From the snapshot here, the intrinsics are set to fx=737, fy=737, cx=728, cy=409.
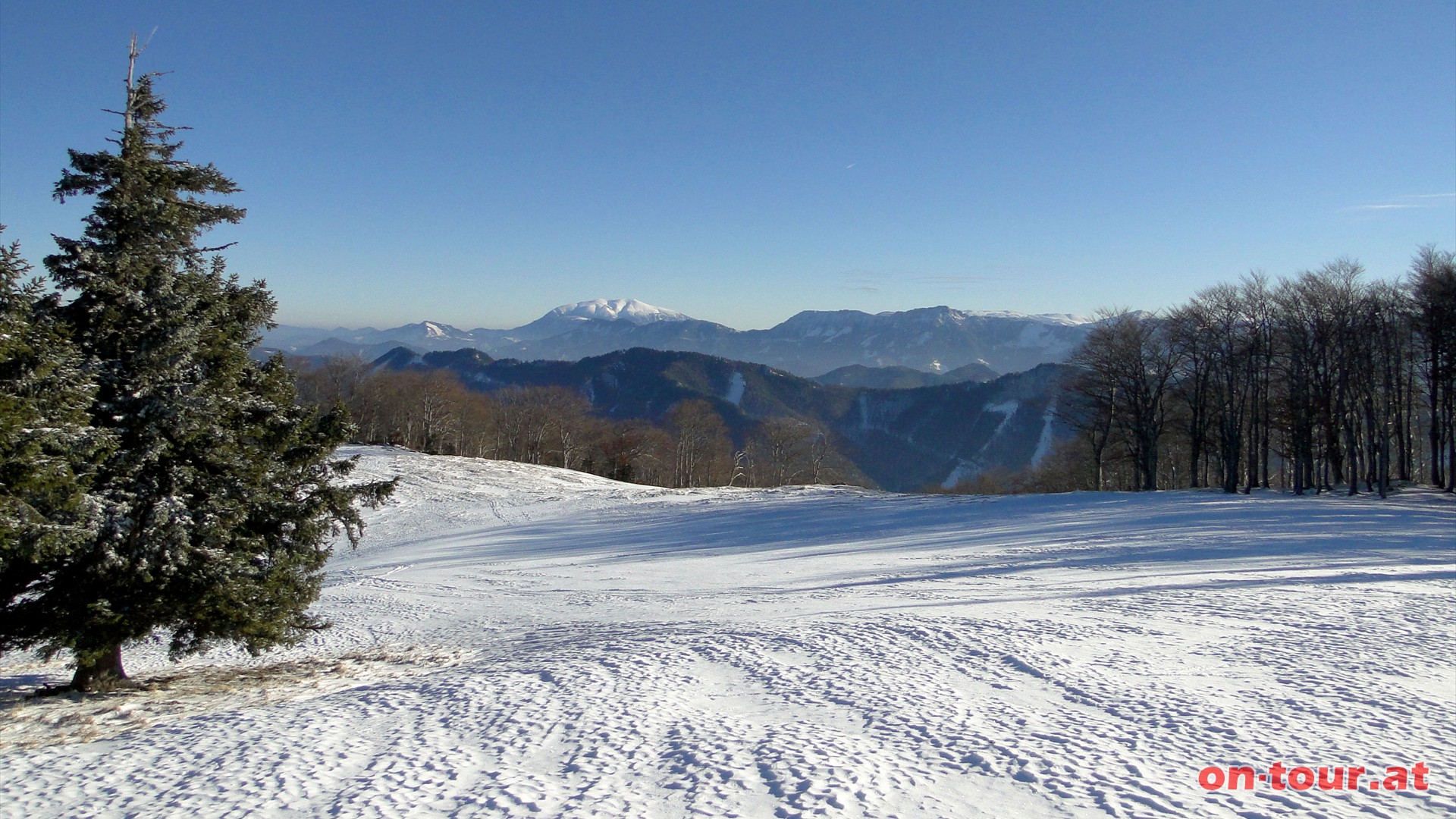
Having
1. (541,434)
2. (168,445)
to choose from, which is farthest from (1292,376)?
(541,434)

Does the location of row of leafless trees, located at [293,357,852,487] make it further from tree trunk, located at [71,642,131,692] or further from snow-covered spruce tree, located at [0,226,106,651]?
snow-covered spruce tree, located at [0,226,106,651]

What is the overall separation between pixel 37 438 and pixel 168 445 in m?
1.40

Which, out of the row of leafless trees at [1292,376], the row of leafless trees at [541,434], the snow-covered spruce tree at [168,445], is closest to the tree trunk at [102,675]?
the snow-covered spruce tree at [168,445]

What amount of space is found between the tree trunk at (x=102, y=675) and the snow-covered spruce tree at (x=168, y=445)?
0.07ft

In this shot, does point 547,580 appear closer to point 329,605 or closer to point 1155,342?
point 329,605

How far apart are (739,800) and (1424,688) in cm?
751

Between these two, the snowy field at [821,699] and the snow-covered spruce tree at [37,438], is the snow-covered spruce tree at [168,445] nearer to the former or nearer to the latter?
the snow-covered spruce tree at [37,438]

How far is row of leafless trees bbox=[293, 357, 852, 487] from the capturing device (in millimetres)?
67500

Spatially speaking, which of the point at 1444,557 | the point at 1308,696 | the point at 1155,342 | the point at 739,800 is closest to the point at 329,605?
the point at 739,800

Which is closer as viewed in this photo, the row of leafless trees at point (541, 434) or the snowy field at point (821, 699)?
the snowy field at point (821, 699)

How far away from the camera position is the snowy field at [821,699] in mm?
5914

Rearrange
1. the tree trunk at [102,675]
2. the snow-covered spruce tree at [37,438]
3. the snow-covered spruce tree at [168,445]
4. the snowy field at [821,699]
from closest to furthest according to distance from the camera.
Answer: the snowy field at [821,699]
the snow-covered spruce tree at [37,438]
the snow-covered spruce tree at [168,445]
the tree trunk at [102,675]

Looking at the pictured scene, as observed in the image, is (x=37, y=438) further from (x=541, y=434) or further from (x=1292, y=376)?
(x=541, y=434)

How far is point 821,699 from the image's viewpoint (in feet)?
26.6
